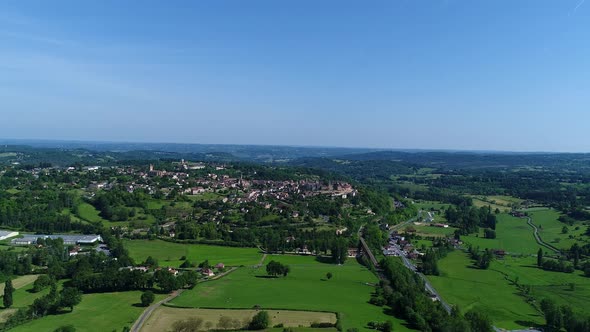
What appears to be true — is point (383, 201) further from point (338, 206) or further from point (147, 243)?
point (147, 243)

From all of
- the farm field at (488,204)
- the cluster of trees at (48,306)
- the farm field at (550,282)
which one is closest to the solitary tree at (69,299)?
the cluster of trees at (48,306)

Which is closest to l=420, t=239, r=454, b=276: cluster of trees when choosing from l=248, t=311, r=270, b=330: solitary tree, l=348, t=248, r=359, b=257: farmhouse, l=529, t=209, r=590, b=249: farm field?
l=348, t=248, r=359, b=257: farmhouse

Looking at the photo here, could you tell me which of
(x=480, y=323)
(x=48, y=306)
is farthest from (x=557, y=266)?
(x=48, y=306)

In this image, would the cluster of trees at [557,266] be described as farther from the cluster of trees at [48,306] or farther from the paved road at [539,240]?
the cluster of trees at [48,306]

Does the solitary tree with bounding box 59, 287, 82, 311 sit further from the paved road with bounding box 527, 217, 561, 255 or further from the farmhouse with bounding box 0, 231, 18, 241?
the paved road with bounding box 527, 217, 561, 255

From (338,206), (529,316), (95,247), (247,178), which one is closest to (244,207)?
(338,206)
